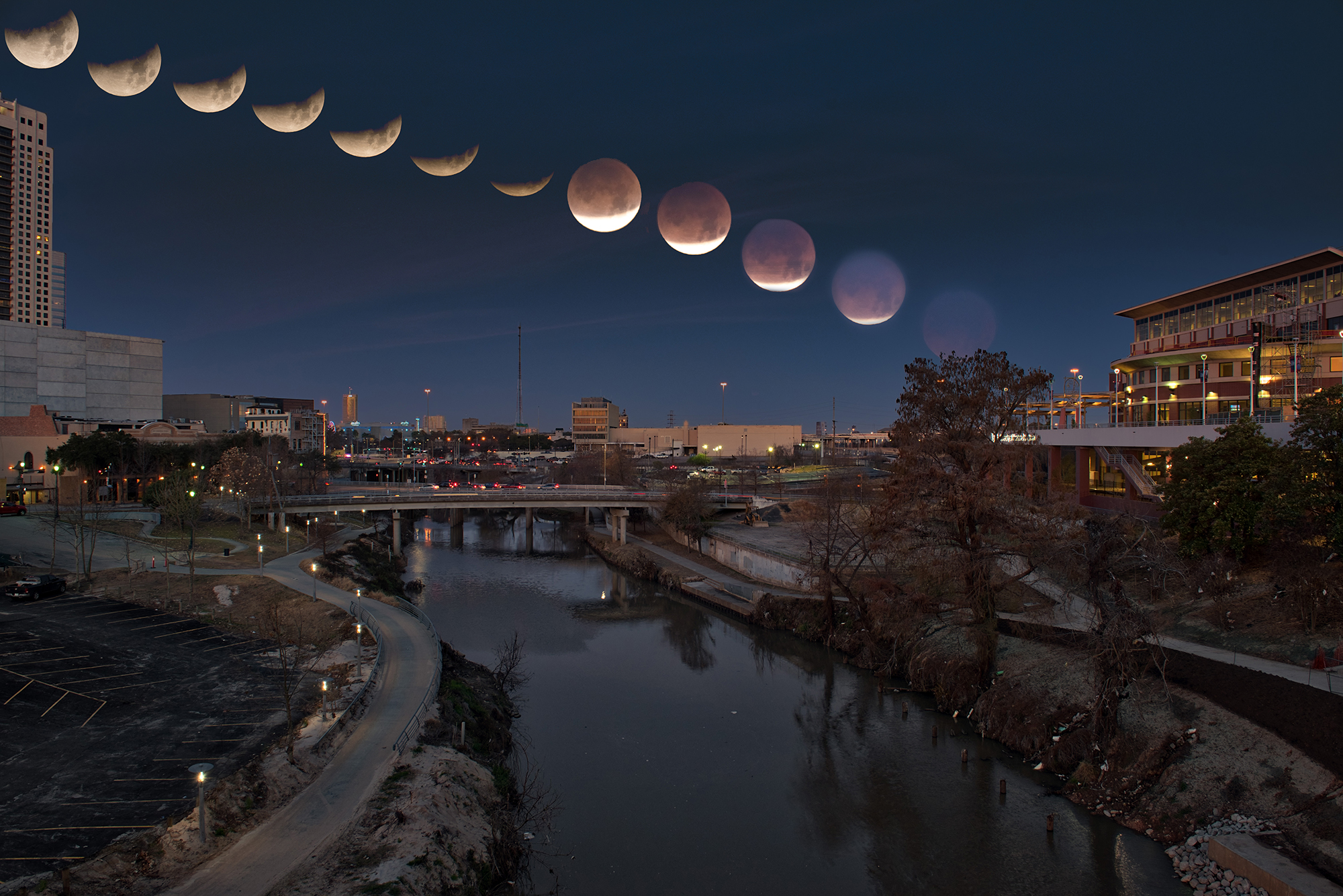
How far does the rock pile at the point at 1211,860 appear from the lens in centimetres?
1469

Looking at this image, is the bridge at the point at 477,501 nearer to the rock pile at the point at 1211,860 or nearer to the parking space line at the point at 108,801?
the parking space line at the point at 108,801

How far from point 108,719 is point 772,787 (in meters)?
19.5

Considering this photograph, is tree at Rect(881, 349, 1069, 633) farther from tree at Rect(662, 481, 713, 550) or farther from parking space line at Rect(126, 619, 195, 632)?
tree at Rect(662, 481, 713, 550)

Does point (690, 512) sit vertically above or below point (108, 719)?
above

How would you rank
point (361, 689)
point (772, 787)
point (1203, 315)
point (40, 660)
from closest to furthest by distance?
point (772, 787) < point (361, 689) < point (40, 660) < point (1203, 315)

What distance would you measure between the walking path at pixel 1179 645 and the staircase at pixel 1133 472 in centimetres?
1302

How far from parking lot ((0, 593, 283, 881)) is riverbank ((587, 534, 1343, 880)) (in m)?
22.7

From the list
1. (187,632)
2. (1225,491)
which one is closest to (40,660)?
(187,632)

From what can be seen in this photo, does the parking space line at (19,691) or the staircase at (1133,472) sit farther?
the staircase at (1133,472)

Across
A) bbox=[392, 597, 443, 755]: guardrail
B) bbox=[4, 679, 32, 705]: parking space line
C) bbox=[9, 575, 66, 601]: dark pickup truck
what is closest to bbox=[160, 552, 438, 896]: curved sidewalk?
bbox=[392, 597, 443, 755]: guardrail

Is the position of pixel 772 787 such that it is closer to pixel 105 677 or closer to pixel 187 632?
pixel 105 677

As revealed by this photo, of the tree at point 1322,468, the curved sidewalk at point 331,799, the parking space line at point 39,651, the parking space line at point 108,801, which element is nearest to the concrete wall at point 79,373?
the parking space line at point 39,651

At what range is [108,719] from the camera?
1995 centimetres

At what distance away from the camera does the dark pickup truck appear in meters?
31.6
